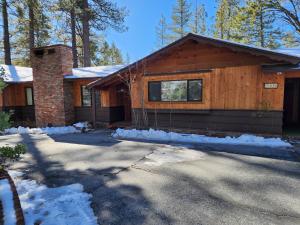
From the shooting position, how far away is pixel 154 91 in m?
9.98

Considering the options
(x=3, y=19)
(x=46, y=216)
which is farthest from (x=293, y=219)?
(x=3, y=19)

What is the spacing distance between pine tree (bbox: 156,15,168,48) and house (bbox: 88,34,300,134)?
61.0ft

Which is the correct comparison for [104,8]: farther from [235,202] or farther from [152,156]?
[235,202]

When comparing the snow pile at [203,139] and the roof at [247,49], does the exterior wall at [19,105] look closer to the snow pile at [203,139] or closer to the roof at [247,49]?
the snow pile at [203,139]

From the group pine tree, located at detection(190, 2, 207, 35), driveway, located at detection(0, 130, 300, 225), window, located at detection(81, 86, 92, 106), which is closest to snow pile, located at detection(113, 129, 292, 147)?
driveway, located at detection(0, 130, 300, 225)

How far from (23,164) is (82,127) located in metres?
5.59

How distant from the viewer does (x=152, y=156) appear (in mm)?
6211

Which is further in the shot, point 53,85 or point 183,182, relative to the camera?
point 53,85

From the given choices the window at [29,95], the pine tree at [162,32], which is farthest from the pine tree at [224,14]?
the window at [29,95]

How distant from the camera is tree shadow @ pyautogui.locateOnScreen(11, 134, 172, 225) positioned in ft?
10.5

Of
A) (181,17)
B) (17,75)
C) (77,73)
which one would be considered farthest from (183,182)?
(181,17)

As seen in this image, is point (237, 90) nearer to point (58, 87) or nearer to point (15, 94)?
point (58, 87)

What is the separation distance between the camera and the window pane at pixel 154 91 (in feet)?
32.4

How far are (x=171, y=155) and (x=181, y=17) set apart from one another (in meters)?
24.1
